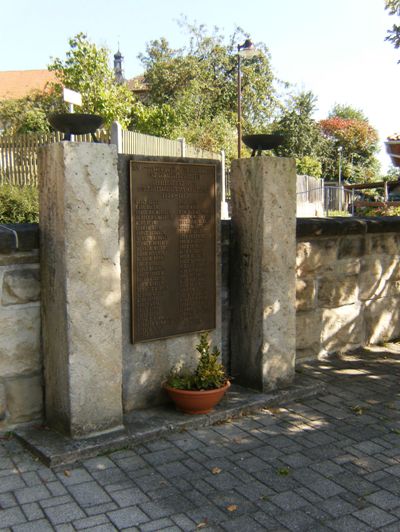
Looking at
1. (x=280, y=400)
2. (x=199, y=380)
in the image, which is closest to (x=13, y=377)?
(x=199, y=380)

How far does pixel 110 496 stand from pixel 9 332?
1.31 metres

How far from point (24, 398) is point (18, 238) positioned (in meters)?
1.07

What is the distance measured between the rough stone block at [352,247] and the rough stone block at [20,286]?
3.25 metres

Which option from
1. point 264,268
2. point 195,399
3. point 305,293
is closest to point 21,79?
point 305,293

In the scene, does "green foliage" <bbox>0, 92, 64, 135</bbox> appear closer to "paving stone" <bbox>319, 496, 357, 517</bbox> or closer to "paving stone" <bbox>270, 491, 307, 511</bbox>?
"paving stone" <bbox>270, 491, 307, 511</bbox>

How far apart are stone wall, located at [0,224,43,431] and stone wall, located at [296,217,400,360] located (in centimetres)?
263

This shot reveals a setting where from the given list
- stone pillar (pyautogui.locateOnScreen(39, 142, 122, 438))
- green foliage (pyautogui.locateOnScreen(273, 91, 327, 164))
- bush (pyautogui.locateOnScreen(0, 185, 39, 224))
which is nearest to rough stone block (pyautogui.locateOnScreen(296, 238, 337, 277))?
stone pillar (pyautogui.locateOnScreen(39, 142, 122, 438))

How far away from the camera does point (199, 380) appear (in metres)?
4.50

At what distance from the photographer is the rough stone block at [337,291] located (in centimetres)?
616

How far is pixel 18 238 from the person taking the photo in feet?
13.2

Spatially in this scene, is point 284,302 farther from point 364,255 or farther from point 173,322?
point 364,255

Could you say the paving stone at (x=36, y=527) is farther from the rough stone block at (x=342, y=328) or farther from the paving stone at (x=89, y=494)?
the rough stone block at (x=342, y=328)

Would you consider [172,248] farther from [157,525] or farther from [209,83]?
[209,83]

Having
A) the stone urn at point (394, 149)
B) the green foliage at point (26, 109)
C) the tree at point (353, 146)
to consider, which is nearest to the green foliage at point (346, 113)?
the tree at point (353, 146)
